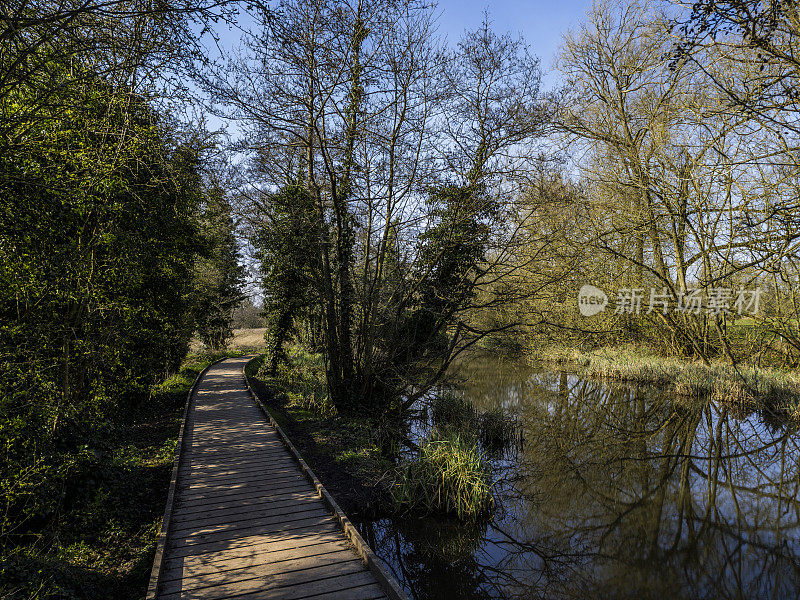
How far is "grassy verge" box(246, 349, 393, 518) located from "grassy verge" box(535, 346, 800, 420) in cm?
888

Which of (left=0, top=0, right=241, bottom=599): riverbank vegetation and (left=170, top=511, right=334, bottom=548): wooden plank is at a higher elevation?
(left=0, top=0, right=241, bottom=599): riverbank vegetation

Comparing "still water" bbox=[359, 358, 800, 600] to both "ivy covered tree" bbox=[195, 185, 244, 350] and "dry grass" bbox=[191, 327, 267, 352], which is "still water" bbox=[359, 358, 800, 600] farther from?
"dry grass" bbox=[191, 327, 267, 352]

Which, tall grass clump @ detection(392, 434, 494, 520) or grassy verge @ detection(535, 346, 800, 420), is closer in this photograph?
tall grass clump @ detection(392, 434, 494, 520)

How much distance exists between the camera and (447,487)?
19.0ft

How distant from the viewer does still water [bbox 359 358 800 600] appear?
4441 mm

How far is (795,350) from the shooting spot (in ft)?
37.8

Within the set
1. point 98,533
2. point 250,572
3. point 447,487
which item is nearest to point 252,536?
point 250,572

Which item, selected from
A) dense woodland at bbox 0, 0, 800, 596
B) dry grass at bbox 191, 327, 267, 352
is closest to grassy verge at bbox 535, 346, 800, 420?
dense woodland at bbox 0, 0, 800, 596

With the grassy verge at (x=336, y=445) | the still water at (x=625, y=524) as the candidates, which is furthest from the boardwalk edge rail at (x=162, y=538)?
the still water at (x=625, y=524)

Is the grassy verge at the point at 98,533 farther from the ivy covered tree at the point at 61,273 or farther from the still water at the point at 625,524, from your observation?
the still water at the point at 625,524

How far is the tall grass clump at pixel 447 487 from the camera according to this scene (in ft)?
18.5

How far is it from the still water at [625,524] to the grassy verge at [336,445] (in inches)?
18.5

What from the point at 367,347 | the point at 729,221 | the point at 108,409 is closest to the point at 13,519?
the point at 108,409

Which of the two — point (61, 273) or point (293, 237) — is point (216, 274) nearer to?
point (293, 237)
